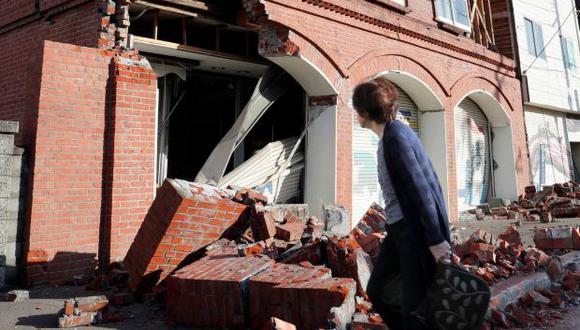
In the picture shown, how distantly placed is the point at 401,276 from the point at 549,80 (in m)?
15.1

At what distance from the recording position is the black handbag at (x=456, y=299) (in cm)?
220

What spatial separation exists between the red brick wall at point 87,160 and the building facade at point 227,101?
0.02 m

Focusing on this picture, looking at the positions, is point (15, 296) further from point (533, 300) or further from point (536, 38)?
point (536, 38)

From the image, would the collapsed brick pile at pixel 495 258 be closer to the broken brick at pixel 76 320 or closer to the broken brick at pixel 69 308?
the broken brick at pixel 76 320

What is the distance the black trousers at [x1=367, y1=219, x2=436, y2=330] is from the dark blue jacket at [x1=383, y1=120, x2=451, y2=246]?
0.25 feet

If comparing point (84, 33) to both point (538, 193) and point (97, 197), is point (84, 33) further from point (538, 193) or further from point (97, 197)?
point (538, 193)

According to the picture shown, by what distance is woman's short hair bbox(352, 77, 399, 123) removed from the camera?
8.50ft

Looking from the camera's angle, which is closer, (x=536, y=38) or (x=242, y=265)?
(x=242, y=265)

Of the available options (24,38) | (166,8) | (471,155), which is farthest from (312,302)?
(471,155)

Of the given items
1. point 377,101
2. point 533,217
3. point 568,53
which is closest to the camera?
point 377,101

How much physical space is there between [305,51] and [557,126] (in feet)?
40.3

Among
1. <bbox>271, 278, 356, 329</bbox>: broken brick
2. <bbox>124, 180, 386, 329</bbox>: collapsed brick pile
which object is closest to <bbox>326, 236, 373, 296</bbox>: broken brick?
<bbox>124, 180, 386, 329</bbox>: collapsed brick pile

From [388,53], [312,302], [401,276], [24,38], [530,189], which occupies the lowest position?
[312,302]

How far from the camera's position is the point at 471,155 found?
12.2 meters
